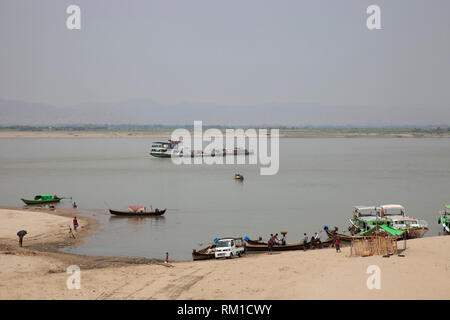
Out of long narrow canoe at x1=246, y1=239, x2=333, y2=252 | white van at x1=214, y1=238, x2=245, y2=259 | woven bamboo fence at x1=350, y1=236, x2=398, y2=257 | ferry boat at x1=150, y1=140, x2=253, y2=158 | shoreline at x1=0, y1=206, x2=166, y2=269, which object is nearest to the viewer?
woven bamboo fence at x1=350, y1=236, x2=398, y2=257

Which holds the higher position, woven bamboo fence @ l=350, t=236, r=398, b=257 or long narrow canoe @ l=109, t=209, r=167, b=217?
woven bamboo fence @ l=350, t=236, r=398, b=257

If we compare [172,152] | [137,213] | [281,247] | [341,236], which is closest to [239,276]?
[281,247]

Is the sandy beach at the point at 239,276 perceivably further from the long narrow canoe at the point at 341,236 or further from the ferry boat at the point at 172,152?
the ferry boat at the point at 172,152

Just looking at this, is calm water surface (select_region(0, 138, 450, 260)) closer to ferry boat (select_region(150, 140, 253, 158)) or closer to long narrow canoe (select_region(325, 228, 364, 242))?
long narrow canoe (select_region(325, 228, 364, 242))

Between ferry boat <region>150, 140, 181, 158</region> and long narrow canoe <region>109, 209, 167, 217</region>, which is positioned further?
ferry boat <region>150, 140, 181, 158</region>

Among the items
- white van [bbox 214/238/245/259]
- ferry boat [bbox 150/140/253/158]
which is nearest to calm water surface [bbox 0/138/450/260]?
white van [bbox 214/238/245/259]

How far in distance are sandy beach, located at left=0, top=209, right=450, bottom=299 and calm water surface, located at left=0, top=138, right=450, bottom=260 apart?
15.7 ft

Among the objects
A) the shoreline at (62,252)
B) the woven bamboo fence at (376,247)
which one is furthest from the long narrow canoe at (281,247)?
the shoreline at (62,252)

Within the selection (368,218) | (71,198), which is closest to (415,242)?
(368,218)

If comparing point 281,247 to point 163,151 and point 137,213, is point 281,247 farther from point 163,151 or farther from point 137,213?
point 163,151

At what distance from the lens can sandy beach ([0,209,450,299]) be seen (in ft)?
58.9

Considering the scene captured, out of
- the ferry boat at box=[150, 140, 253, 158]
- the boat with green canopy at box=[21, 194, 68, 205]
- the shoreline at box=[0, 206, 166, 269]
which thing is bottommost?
the shoreline at box=[0, 206, 166, 269]

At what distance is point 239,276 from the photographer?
20.8 m

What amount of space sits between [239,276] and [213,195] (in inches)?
1342
